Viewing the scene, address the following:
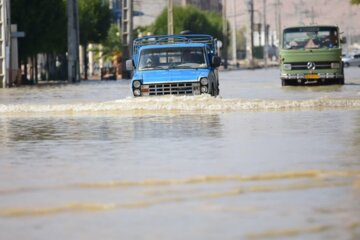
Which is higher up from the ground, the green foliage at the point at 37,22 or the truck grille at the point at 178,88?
the green foliage at the point at 37,22

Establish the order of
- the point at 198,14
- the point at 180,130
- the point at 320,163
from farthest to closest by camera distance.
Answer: the point at 198,14
the point at 180,130
the point at 320,163

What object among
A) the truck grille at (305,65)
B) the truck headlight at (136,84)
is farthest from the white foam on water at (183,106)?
the truck grille at (305,65)

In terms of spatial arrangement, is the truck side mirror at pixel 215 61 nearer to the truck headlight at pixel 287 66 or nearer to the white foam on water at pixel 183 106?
the white foam on water at pixel 183 106

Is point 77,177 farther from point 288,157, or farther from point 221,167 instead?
point 288,157

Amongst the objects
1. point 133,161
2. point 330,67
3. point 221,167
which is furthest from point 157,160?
point 330,67

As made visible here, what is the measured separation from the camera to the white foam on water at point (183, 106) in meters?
30.9

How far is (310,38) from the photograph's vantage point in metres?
49.0

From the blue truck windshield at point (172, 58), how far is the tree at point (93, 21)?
56433mm

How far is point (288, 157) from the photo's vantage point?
1673cm

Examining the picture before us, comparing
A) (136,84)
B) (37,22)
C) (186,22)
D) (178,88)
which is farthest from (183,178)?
(186,22)

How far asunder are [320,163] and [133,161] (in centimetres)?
237

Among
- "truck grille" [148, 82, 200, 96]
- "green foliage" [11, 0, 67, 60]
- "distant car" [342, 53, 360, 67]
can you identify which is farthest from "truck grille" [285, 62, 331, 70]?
"distant car" [342, 53, 360, 67]

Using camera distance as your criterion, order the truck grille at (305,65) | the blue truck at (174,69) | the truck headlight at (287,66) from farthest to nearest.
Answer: the truck headlight at (287,66)
the truck grille at (305,65)
the blue truck at (174,69)

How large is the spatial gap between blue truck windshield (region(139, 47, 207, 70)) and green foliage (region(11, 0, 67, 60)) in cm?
3997
